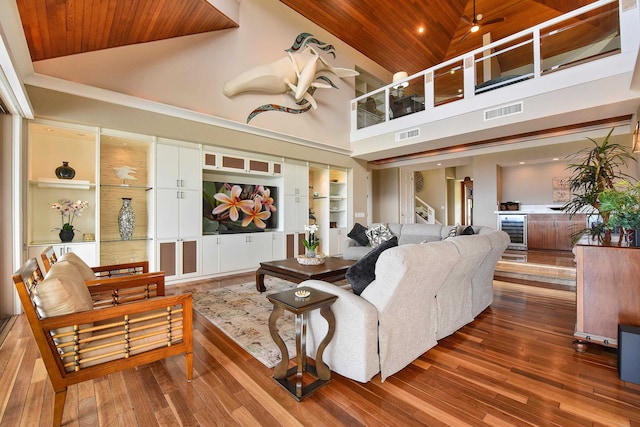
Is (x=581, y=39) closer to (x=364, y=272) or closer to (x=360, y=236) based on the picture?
(x=360, y=236)

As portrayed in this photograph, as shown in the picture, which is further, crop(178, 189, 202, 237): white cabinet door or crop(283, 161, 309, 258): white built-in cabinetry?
crop(283, 161, 309, 258): white built-in cabinetry

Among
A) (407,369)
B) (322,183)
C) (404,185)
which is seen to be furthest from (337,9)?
(407,369)

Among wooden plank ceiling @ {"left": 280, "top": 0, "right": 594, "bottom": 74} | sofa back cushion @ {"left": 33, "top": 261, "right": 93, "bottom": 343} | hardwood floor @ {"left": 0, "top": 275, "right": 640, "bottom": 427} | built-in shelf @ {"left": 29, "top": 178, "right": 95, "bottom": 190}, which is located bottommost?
hardwood floor @ {"left": 0, "top": 275, "right": 640, "bottom": 427}

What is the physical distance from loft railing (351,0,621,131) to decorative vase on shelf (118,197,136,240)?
5.68m

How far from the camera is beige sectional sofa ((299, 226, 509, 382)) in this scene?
1796mm

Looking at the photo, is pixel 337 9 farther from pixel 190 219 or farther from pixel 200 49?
pixel 190 219

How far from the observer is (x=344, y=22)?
266 inches

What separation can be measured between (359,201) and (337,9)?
463 centimetres

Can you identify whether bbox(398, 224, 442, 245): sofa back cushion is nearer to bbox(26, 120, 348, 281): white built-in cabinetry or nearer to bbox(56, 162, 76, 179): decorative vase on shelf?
bbox(26, 120, 348, 281): white built-in cabinetry

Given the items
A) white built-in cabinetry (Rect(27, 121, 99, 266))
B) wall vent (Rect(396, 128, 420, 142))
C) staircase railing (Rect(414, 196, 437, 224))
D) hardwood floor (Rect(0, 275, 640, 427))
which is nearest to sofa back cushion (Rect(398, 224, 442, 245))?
wall vent (Rect(396, 128, 420, 142))

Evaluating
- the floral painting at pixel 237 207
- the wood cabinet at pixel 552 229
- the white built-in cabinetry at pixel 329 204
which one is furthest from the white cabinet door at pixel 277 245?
the wood cabinet at pixel 552 229

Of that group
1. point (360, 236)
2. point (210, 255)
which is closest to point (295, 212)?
point (360, 236)

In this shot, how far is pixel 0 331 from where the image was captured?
8.83 ft

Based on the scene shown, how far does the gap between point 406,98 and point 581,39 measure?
295 cm
